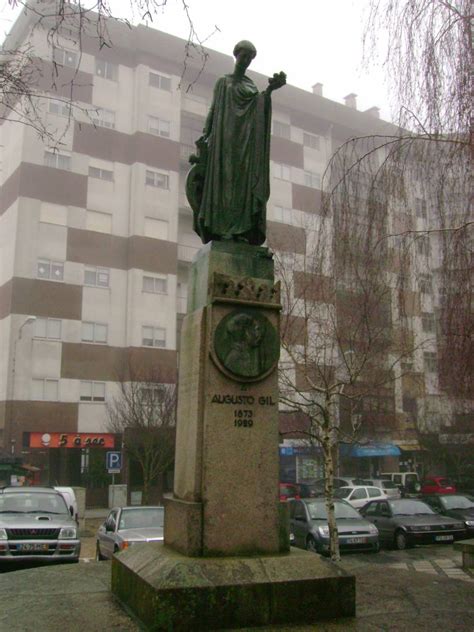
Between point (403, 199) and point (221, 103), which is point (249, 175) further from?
point (403, 199)

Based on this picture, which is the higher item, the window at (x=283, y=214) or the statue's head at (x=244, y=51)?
the window at (x=283, y=214)

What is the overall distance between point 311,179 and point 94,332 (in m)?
19.7

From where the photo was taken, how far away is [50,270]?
120ft

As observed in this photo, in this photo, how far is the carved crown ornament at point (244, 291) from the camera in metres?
6.04

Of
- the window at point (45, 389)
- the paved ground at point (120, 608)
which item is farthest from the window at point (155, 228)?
the paved ground at point (120, 608)

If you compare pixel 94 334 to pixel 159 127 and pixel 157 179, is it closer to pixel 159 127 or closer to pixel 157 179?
pixel 157 179

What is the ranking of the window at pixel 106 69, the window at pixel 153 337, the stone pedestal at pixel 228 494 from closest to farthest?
the stone pedestal at pixel 228 494, the window at pixel 153 337, the window at pixel 106 69

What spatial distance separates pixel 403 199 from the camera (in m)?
9.33

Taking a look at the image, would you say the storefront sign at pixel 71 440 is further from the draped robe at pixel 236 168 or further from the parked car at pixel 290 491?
the draped robe at pixel 236 168

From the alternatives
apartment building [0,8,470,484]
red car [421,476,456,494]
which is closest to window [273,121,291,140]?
apartment building [0,8,470,484]

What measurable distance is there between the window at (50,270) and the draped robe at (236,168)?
31.2m

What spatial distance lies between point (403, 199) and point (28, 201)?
30.6 metres

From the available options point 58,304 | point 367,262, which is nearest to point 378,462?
point 58,304

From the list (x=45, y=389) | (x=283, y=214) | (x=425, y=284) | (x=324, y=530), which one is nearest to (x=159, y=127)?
(x=283, y=214)
